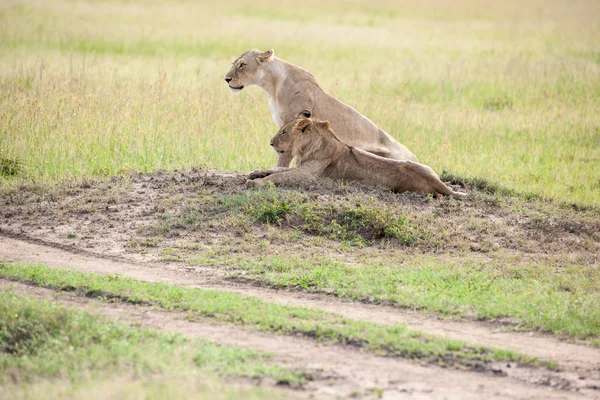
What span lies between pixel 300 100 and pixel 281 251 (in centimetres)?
278

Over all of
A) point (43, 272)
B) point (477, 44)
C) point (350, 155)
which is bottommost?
point (43, 272)

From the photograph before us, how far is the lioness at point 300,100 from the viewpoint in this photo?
396 inches

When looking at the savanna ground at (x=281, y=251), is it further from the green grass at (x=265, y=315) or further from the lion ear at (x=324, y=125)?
the lion ear at (x=324, y=125)

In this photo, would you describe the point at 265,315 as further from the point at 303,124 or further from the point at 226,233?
the point at 303,124

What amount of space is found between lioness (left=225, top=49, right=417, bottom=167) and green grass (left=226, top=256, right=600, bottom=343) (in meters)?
2.72

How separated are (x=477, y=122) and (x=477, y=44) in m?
11.8

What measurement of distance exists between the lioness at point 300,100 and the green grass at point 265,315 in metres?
3.93

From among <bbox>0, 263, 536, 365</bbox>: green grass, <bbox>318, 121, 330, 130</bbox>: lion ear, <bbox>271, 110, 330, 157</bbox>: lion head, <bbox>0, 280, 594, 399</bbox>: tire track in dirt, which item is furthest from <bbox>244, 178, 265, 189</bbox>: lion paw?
<bbox>0, 280, 594, 399</bbox>: tire track in dirt

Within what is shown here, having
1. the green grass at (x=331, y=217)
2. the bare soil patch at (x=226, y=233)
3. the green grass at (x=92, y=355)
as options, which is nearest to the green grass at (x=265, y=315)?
the bare soil patch at (x=226, y=233)

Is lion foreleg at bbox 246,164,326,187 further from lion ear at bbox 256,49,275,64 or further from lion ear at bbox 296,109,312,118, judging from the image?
lion ear at bbox 256,49,275,64

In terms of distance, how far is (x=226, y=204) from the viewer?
8750mm

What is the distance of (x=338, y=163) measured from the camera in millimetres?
9461

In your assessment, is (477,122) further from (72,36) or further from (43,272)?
(72,36)

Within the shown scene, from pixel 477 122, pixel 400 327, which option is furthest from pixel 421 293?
pixel 477 122
